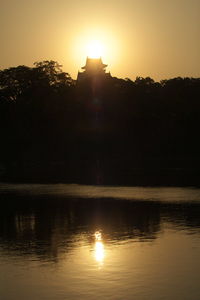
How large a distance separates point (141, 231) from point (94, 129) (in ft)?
169

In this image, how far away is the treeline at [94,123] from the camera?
69812mm

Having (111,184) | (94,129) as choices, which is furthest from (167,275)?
(94,129)

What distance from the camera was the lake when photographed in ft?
38.0

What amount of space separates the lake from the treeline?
41297mm

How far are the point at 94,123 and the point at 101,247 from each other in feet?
181

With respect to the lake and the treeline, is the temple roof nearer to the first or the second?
the treeline

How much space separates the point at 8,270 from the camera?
520 inches

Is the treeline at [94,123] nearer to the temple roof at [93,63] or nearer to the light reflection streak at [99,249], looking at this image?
the temple roof at [93,63]

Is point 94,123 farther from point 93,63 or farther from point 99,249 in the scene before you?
point 99,249

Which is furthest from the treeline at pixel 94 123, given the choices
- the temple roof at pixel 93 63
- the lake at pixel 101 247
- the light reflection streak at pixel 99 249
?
the light reflection streak at pixel 99 249

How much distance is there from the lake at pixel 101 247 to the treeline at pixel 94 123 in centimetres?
4130

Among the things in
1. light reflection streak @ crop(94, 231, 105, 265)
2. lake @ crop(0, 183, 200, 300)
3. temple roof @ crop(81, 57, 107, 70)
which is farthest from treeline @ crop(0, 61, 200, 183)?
light reflection streak @ crop(94, 231, 105, 265)

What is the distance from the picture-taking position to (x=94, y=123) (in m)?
70.7

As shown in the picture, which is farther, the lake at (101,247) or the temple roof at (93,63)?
the temple roof at (93,63)
